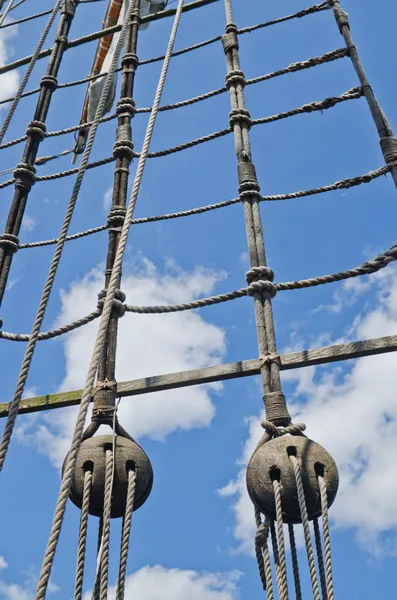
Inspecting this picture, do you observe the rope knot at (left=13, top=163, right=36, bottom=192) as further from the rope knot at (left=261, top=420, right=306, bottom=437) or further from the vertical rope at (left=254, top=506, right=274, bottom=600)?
the vertical rope at (left=254, top=506, right=274, bottom=600)

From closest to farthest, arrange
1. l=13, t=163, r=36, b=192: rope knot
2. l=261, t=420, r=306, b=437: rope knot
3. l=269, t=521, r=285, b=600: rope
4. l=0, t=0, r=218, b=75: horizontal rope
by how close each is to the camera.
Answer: l=269, t=521, r=285, b=600: rope → l=261, t=420, r=306, b=437: rope knot → l=13, t=163, r=36, b=192: rope knot → l=0, t=0, r=218, b=75: horizontal rope

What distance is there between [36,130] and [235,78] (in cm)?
151

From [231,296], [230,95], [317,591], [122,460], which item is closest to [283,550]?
[317,591]

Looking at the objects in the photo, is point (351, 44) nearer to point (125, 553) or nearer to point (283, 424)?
point (283, 424)

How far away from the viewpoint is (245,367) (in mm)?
3119

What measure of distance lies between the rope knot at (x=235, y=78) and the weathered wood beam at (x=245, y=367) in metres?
2.41

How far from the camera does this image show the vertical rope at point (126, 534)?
2.35 m

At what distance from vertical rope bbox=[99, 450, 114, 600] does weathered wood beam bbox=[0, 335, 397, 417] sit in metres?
0.54

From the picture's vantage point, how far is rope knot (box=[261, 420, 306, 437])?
111 inches

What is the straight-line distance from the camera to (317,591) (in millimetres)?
2393

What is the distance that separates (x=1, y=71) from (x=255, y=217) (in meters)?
4.05

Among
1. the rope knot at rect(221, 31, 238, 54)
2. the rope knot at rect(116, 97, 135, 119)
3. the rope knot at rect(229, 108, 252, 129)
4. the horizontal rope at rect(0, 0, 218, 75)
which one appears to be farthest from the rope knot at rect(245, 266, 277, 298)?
the horizontal rope at rect(0, 0, 218, 75)

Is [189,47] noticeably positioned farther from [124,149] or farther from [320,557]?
[320,557]

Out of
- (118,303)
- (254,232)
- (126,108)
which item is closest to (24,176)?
(126,108)
